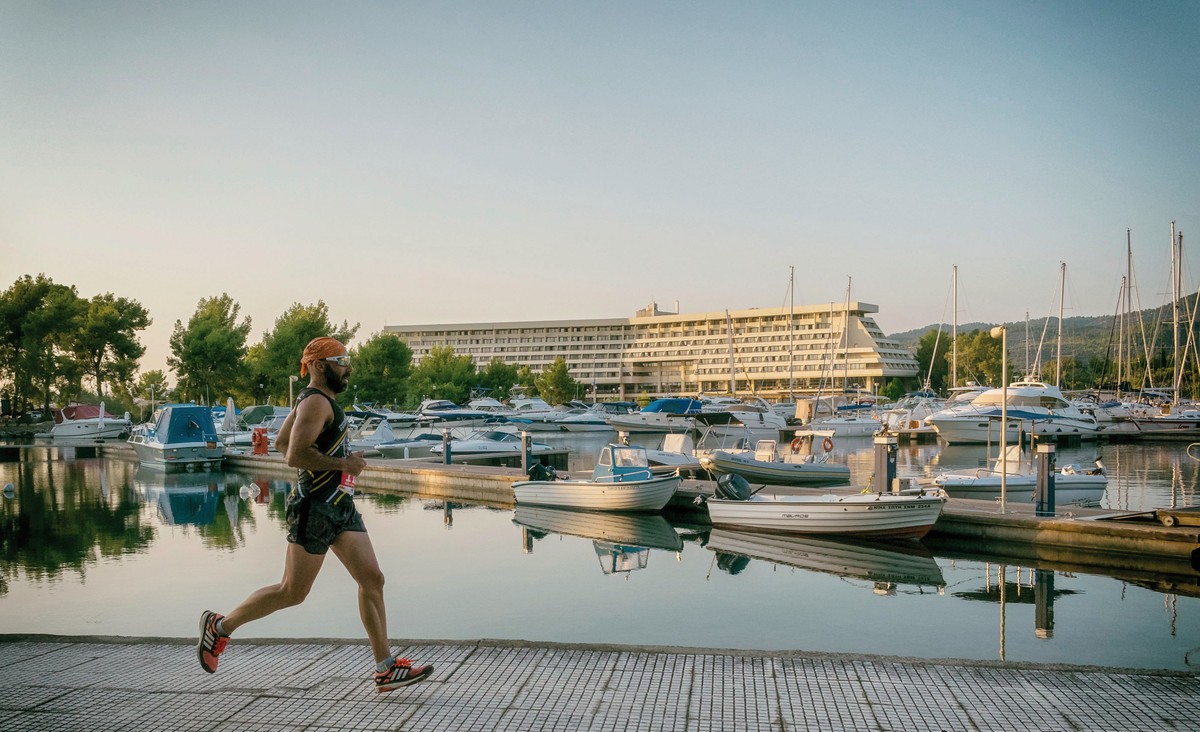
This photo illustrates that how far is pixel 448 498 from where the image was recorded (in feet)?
96.6

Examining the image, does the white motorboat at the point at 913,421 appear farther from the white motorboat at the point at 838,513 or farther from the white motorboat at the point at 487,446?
the white motorboat at the point at 838,513

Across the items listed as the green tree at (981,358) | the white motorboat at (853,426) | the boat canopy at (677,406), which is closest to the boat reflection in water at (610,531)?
the white motorboat at (853,426)

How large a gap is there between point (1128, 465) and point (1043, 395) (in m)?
18.9

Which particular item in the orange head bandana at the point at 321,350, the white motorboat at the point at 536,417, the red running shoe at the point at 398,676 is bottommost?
the white motorboat at the point at 536,417

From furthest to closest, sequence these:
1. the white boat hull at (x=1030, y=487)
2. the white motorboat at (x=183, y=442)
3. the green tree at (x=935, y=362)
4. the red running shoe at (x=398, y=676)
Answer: the green tree at (x=935, y=362), the white motorboat at (x=183, y=442), the white boat hull at (x=1030, y=487), the red running shoe at (x=398, y=676)

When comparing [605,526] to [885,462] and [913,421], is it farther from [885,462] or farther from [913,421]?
[913,421]

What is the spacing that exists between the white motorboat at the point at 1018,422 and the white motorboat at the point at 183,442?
42.5m

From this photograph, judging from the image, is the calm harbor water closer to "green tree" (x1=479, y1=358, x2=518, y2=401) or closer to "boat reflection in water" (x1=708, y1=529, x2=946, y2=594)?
"boat reflection in water" (x1=708, y1=529, x2=946, y2=594)

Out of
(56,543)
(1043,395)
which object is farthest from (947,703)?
(1043,395)

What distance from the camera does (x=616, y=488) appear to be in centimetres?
2334


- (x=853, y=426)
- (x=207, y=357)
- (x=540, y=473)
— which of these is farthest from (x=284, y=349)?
(x=540, y=473)

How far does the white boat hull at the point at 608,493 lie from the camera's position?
23.1 metres

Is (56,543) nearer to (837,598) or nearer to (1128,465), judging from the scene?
(837,598)

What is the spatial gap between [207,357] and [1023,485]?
2898 inches
